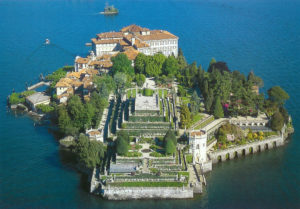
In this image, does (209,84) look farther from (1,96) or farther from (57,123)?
(1,96)

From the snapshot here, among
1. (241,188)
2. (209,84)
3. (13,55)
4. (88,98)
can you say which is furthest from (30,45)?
(241,188)

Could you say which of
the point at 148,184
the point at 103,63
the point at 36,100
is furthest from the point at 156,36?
the point at 148,184

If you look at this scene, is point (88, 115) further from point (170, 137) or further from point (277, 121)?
point (277, 121)

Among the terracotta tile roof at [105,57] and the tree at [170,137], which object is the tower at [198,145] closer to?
the tree at [170,137]

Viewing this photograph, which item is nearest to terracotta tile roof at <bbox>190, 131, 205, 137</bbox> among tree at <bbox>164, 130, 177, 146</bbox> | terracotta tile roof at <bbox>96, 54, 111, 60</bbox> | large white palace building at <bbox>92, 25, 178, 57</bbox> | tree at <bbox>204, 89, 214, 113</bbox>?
tree at <bbox>164, 130, 177, 146</bbox>

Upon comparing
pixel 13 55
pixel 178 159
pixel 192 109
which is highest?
pixel 13 55

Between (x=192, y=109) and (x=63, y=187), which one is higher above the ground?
(x=192, y=109)

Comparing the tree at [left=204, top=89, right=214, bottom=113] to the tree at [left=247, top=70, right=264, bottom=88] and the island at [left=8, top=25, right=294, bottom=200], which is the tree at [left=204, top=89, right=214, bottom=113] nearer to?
the island at [left=8, top=25, right=294, bottom=200]
